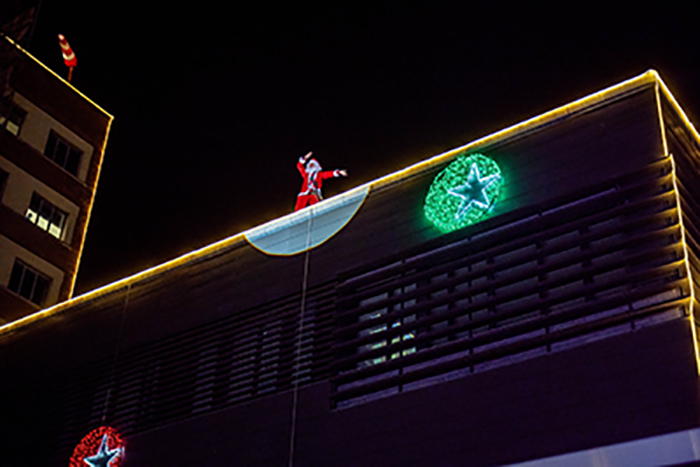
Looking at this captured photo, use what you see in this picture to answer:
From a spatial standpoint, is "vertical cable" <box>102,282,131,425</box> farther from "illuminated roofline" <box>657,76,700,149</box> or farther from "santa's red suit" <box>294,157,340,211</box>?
"illuminated roofline" <box>657,76,700,149</box>

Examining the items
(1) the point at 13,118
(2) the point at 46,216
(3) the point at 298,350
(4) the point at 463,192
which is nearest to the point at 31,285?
(2) the point at 46,216

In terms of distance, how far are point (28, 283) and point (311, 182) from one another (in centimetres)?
1424

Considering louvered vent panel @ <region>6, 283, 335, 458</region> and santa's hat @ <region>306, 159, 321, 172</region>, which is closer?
louvered vent panel @ <region>6, 283, 335, 458</region>

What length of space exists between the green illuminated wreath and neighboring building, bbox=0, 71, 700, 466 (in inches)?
1.5

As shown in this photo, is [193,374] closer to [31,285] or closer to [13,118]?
[31,285]

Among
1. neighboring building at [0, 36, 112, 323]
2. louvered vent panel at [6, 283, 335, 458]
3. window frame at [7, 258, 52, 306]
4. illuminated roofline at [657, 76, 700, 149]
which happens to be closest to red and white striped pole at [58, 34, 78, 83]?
neighboring building at [0, 36, 112, 323]

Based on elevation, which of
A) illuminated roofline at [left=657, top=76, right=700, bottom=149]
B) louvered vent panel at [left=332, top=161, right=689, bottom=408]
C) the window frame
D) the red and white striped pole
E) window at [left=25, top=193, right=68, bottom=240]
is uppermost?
the red and white striped pole

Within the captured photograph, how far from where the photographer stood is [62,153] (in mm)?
32719

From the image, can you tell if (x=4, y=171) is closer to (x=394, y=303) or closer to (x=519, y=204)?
(x=394, y=303)

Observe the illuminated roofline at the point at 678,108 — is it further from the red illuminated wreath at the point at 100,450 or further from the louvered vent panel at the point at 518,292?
the red illuminated wreath at the point at 100,450

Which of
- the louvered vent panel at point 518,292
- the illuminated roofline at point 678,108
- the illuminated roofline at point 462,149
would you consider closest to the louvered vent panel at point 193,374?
the louvered vent panel at point 518,292

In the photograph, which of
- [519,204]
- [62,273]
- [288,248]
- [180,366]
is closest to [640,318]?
[519,204]

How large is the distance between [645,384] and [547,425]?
66.4 inches

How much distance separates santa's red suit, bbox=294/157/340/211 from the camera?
65.7ft
